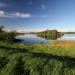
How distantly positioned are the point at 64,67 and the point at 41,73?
5.52ft

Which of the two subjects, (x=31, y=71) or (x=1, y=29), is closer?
(x=31, y=71)

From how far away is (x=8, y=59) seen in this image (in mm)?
15742

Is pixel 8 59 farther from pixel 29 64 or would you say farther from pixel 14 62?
pixel 29 64

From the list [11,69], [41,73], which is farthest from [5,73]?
[41,73]

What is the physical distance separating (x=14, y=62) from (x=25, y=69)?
4.50 ft

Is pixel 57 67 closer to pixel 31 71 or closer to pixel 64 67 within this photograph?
pixel 64 67

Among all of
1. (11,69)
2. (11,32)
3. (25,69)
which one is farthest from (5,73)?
(11,32)

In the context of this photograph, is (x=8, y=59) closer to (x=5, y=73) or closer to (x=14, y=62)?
(x=14, y=62)

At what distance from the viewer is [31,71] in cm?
A: 1366

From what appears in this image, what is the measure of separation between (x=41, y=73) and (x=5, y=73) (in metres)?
2.43

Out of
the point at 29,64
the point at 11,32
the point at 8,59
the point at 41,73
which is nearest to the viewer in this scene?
the point at 41,73

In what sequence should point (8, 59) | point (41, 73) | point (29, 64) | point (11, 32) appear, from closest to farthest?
1. point (41, 73)
2. point (29, 64)
3. point (8, 59)
4. point (11, 32)

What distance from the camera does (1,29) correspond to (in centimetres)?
9200

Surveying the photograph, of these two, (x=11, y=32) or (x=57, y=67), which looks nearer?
(x=57, y=67)
